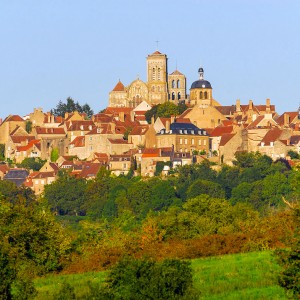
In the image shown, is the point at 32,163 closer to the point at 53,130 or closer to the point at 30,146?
the point at 30,146

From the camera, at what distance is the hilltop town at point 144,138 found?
309 ft

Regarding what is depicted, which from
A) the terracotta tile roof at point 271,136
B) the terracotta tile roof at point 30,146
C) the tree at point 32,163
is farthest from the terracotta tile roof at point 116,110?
the terracotta tile roof at point 271,136

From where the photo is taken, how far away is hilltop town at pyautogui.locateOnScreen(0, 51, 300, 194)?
9419cm

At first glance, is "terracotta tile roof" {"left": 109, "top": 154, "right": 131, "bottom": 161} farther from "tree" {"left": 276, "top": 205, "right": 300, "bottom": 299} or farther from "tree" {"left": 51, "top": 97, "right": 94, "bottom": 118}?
"tree" {"left": 276, "top": 205, "right": 300, "bottom": 299}

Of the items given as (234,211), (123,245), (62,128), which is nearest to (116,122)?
(62,128)

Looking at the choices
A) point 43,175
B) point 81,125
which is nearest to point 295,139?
point 81,125

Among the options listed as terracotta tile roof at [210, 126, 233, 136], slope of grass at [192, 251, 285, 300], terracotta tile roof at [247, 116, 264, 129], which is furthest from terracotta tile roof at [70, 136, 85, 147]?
slope of grass at [192, 251, 285, 300]

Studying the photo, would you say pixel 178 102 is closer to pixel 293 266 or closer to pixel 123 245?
pixel 123 245

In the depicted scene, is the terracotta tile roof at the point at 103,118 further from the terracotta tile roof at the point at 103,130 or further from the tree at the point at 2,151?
the tree at the point at 2,151

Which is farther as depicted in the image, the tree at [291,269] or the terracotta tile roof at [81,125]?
the terracotta tile roof at [81,125]

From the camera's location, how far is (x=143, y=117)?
107m

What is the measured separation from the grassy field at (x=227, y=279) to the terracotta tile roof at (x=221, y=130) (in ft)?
201

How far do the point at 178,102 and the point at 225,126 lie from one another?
1696 centimetres

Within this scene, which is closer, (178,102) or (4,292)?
(4,292)
